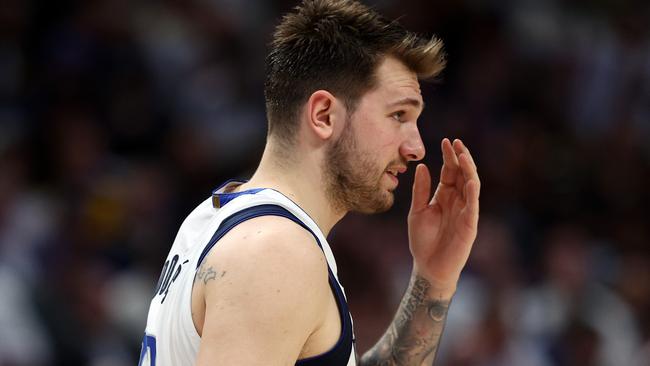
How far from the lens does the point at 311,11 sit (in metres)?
3.25

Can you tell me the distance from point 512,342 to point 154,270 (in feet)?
7.86

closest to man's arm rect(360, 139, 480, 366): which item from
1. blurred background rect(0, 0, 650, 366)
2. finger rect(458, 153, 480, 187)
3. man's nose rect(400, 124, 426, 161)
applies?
finger rect(458, 153, 480, 187)

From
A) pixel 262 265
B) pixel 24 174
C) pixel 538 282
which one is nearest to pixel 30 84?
pixel 24 174

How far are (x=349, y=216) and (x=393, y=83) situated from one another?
430 cm

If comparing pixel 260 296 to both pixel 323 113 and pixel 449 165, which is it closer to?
pixel 323 113

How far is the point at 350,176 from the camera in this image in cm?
313

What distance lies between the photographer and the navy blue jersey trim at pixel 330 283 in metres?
2.80

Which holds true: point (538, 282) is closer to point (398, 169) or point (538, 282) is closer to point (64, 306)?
point (64, 306)

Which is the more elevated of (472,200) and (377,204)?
(377,204)

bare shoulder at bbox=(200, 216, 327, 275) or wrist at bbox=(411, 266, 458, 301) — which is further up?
bare shoulder at bbox=(200, 216, 327, 275)

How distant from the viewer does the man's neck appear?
10.0ft

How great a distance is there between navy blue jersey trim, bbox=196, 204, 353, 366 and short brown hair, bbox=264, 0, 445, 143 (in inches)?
13.5

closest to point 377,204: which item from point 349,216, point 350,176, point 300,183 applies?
point 350,176

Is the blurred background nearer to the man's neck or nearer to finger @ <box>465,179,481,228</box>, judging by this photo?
finger @ <box>465,179,481,228</box>
